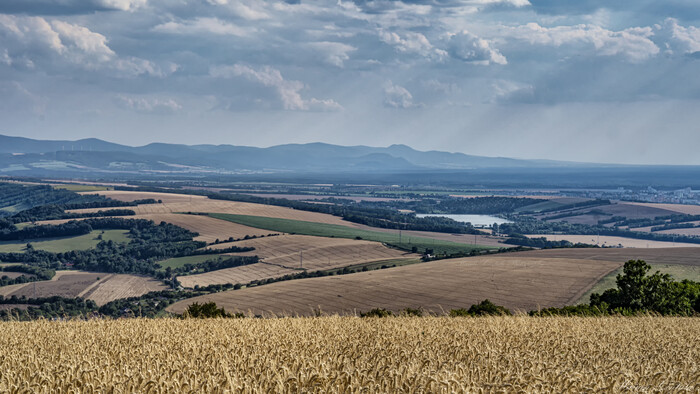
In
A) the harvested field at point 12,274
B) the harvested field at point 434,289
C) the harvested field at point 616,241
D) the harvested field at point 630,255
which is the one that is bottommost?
the harvested field at point 12,274

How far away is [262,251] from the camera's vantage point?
126 m

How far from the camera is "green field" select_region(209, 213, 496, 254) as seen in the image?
13575cm

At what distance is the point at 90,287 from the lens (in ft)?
327

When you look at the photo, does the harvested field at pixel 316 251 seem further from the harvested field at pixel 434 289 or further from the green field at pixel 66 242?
the green field at pixel 66 242

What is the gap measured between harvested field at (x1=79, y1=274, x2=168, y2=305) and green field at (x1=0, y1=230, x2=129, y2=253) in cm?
3404

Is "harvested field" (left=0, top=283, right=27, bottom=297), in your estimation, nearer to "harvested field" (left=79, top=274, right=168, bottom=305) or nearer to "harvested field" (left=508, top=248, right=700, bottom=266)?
"harvested field" (left=79, top=274, right=168, bottom=305)

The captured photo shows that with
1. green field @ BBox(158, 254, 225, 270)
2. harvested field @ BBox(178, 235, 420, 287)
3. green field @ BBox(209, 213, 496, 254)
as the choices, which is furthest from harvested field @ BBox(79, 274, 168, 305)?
green field @ BBox(209, 213, 496, 254)

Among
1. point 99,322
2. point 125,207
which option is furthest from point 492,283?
point 125,207

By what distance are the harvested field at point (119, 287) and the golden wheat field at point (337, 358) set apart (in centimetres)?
8014

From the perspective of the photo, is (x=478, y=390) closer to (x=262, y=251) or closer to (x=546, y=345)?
(x=546, y=345)

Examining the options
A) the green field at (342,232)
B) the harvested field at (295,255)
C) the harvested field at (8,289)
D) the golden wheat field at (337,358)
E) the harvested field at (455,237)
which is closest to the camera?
the golden wheat field at (337,358)

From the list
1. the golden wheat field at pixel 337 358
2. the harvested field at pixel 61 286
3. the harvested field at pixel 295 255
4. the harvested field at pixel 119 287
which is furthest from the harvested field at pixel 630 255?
the golden wheat field at pixel 337 358

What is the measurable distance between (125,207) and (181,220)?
4124 centimetres

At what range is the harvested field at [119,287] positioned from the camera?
300 ft
